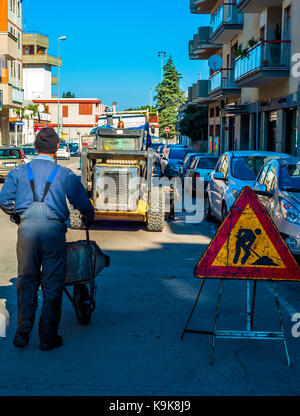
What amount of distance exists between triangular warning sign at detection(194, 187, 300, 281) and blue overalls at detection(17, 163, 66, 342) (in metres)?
1.24

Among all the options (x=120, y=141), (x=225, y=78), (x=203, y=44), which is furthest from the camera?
(x=203, y=44)

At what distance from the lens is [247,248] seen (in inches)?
208

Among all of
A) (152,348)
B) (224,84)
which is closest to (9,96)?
(224,84)

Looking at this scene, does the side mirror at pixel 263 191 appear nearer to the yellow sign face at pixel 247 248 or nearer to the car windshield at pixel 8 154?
the yellow sign face at pixel 247 248

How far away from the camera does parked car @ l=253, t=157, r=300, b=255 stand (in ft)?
29.8

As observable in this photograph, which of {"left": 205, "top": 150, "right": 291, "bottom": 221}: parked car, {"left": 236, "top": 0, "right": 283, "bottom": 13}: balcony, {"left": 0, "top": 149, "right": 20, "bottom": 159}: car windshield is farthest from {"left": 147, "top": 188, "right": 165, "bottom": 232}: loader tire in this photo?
{"left": 236, "top": 0, "right": 283, "bottom": 13}: balcony

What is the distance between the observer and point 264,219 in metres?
5.32

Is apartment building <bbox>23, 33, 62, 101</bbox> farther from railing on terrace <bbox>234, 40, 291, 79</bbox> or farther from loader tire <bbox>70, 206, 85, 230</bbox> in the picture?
loader tire <bbox>70, 206, 85, 230</bbox>

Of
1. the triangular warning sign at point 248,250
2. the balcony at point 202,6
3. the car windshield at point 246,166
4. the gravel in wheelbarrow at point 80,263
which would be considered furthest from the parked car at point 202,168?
the balcony at point 202,6

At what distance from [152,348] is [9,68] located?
53.9m

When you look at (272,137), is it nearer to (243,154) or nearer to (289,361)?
(243,154)

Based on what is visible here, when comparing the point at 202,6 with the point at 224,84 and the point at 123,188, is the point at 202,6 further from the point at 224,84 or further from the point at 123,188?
the point at 123,188

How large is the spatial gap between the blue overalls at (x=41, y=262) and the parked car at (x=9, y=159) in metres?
21.9

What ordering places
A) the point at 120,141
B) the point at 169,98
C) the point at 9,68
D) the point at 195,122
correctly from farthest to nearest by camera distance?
the point at 169,98 < the point at 9,68 < the point at 195,122 < the point at 120,141
